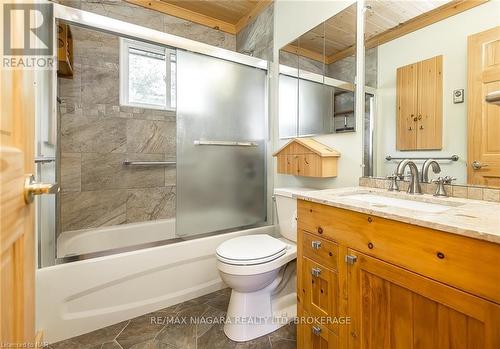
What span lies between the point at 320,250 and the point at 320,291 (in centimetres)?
19

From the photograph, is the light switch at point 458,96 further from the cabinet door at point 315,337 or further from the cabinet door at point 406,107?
the cabinet door at point 315,337

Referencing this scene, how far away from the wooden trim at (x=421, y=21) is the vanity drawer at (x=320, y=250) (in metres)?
1.20

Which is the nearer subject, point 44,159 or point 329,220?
point 329,220

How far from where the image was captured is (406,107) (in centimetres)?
133

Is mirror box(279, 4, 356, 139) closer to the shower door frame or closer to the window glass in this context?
the shower door frame

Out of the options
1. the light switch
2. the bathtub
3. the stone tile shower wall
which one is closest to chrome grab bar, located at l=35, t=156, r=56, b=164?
the bathtub

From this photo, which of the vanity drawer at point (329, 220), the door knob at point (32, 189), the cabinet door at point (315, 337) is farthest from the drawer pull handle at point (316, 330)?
the door knob at point (32, 189)

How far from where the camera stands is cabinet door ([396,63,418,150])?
1.29m

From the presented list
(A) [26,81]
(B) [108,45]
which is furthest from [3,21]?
(B) [108,45]

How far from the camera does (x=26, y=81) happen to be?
0.54 metres

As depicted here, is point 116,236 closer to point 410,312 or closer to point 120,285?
point 120,285

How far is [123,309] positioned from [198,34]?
259 cm

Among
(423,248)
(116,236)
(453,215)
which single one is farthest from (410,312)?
(116,236)

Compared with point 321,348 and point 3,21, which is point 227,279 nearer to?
point 321,348
